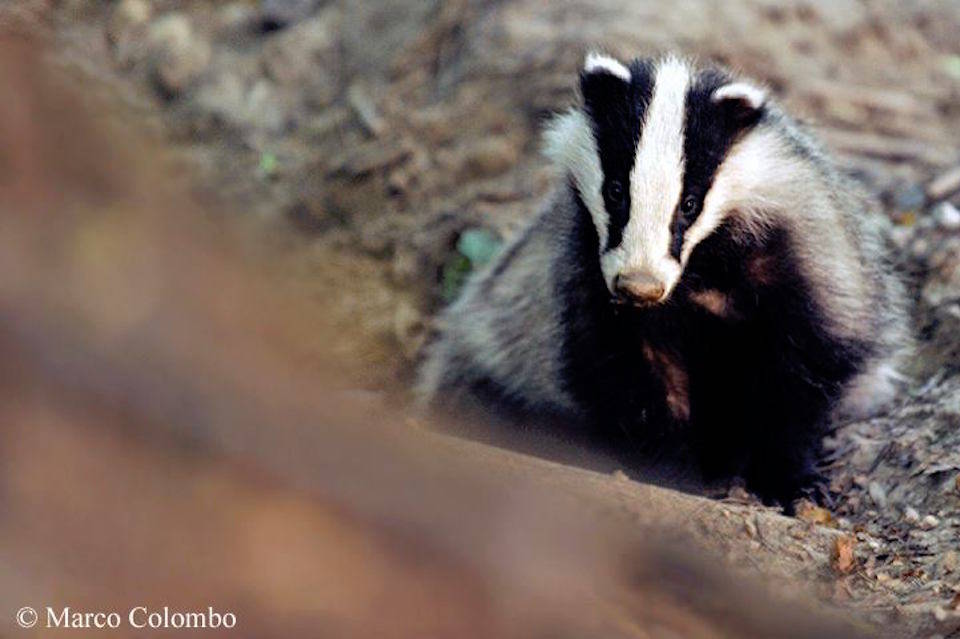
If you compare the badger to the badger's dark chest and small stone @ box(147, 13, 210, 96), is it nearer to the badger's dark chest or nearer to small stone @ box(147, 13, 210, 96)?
the badger's dark chest

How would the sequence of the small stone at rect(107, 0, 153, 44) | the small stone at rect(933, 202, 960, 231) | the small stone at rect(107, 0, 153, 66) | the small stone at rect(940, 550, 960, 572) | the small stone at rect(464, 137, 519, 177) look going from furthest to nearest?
the small stone at rect(107, 0, 153, 44) < the small stone at rect(107, 0, 153, 66) < the small stone at rect(464, 137, 519, 177) < the small stone at rect(933, 202, 960, 231) < the small stone at rect(940, 550, 960, 572)

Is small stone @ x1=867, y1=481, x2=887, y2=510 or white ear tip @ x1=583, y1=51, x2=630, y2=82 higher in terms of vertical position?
white ear tip @ x1=583, y1=51, x2=630, y2=82

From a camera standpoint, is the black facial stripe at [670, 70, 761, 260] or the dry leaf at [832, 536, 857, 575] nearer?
the dry leaf at [832, 536, 857, 575]

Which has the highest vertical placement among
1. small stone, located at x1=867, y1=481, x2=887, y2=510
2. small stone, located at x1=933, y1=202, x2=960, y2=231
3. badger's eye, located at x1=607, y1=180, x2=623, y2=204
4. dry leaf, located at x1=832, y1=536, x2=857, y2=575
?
badger's eye, located at x1=607, y1=180, x2=623, y2=204

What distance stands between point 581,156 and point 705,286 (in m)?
0.56

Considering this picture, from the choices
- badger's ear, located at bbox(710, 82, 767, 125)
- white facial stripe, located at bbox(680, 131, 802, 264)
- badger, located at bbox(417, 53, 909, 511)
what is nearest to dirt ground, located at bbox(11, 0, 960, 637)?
badger, located at bbox(417, 53, 909, 511)

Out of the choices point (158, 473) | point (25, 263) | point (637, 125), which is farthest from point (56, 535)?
point (637, 125)

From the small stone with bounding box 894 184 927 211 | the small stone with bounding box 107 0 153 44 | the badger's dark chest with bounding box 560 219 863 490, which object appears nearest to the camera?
the badger's dark chest with bounding box 560 219 863 490

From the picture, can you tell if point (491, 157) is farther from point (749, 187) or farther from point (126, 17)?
point (126, 17)

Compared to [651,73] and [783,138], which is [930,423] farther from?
[651,73]

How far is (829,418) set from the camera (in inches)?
180

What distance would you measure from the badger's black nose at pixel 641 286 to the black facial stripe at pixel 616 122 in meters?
0.15

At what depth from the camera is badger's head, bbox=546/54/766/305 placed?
12.5 feet

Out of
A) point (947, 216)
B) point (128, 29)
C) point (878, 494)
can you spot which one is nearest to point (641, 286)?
point (878, 494)
